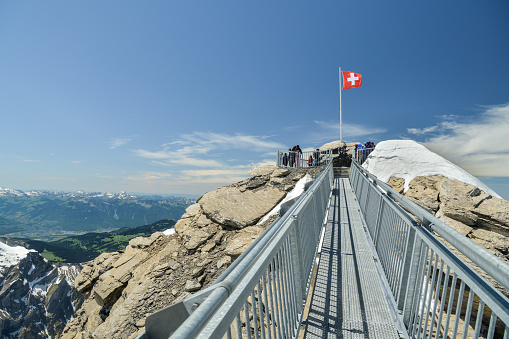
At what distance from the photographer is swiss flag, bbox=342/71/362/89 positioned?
28.4 m

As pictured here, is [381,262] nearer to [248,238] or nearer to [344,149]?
[248,238]

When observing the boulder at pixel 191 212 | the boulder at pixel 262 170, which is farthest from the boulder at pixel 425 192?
the boulder at pixel 191 212

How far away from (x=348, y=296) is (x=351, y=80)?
29.7 metres

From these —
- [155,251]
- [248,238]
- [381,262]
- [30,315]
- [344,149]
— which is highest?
[344,149]

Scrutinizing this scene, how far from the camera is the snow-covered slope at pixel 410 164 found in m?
10.3

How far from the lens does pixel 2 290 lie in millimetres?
92125

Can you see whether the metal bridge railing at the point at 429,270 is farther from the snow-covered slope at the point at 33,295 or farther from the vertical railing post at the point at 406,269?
the snow-covered slope at the point at 33,295

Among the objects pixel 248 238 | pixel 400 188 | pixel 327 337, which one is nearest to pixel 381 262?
pixel 327 337

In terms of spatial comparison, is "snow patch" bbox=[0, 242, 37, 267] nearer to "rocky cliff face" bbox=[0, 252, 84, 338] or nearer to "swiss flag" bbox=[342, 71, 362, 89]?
"rocky cliff face" bbox=[0, 252, 84, 338]

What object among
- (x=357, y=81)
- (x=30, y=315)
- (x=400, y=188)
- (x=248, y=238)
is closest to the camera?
(x=248, y=238)

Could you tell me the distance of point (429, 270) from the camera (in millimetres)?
2465

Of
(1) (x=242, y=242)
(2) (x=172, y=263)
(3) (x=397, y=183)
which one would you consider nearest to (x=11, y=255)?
(2) (x=172, y=263)

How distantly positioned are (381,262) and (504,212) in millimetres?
6795

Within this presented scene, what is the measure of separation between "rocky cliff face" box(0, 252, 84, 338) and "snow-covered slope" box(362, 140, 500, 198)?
9572cm
